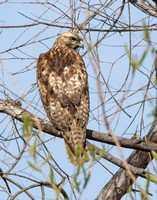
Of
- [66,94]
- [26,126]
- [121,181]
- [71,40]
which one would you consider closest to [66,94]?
[66,94]

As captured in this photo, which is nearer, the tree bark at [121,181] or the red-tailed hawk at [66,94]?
the red-tailed hawk at [66,94]

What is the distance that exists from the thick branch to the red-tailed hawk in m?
0.10

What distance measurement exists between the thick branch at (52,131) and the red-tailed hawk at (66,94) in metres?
0.10

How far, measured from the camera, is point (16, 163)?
2.47 metres

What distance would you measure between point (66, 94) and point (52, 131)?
416mm

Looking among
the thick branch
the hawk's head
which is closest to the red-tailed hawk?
the thick branch

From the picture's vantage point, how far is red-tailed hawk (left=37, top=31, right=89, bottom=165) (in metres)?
3.61

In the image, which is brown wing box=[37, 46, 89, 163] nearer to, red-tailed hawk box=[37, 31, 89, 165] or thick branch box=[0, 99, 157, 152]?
red-tailed hawk box=[37, 31, 89, 165]

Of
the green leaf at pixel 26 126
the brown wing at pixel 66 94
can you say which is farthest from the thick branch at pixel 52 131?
the green leaf at pixel 26 126

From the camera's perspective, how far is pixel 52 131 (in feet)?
12.4

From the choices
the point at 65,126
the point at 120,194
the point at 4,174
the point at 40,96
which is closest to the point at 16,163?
the point at 4,174

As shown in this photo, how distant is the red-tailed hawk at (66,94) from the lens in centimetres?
361

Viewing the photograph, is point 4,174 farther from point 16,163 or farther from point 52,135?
point 52,135

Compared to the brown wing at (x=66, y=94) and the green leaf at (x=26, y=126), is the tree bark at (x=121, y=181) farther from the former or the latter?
the green leaf at (x=26, y=126)
